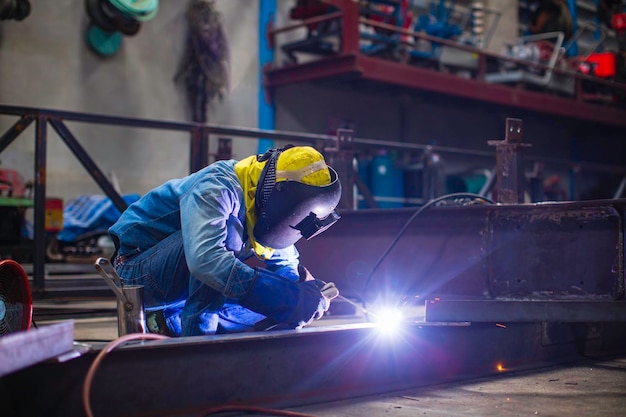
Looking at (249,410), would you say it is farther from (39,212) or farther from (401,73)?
(401,73)

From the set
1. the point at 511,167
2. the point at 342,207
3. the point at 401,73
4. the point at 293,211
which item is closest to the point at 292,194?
the point at 293,211

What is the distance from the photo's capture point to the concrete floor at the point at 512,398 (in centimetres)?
284

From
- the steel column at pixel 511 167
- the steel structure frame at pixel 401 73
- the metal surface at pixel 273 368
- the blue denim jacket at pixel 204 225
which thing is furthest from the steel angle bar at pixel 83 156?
the steel structure frame at pixel 401 73

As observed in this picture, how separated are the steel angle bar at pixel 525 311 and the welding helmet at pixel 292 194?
31.5 inches

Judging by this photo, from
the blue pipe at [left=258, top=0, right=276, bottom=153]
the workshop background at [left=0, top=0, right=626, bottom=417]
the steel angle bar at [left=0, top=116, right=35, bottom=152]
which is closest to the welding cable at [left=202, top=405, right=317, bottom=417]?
the workshop background at [left=0, top=0, right=626, bottom=417]

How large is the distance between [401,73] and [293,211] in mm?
8592

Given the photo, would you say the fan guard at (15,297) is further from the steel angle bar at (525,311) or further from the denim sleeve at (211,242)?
the steel angle bar at (525,311)

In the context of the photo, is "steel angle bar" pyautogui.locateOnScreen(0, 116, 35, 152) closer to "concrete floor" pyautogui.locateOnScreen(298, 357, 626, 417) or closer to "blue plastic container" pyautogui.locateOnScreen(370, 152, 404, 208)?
"concrete floor" pyautogui.locateOnScreen(298, 357, 626, 417)

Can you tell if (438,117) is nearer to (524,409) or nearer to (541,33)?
(541,33)

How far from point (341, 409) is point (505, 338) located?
1.21 m

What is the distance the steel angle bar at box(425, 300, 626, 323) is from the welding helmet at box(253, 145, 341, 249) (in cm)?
80

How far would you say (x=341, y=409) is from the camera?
291 centimetres

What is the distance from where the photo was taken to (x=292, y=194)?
316 cm

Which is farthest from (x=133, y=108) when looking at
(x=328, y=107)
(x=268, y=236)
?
(x=268, y=236)
